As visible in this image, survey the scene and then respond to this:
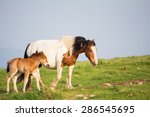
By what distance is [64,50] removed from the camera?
18.1 metres

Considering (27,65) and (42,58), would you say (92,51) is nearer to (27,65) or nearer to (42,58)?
(42,58)

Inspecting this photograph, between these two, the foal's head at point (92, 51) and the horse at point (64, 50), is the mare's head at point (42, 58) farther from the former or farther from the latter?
the foal's head at point (92, 51)

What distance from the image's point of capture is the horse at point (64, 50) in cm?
1809

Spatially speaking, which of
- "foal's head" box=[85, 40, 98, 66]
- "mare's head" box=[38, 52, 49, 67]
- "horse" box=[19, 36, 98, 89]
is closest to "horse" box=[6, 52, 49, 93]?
"mare's head" box=[38, 52, 49, 67]

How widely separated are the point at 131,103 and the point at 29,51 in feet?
19.1

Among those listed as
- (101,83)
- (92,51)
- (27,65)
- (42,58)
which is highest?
(92,51)

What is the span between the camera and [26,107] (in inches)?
566

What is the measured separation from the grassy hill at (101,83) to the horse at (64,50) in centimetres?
98

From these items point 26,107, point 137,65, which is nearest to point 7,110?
point 26,107

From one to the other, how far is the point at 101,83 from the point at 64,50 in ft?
9.30

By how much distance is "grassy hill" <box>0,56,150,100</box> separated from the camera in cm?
1548

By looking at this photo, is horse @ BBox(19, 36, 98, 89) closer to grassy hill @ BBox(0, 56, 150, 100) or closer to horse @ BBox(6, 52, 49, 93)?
horse @ BBox(6, 52, 49, 93)

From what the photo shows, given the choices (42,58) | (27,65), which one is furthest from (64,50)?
(27,65)

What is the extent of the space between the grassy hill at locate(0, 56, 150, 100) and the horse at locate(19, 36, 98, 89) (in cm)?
98
